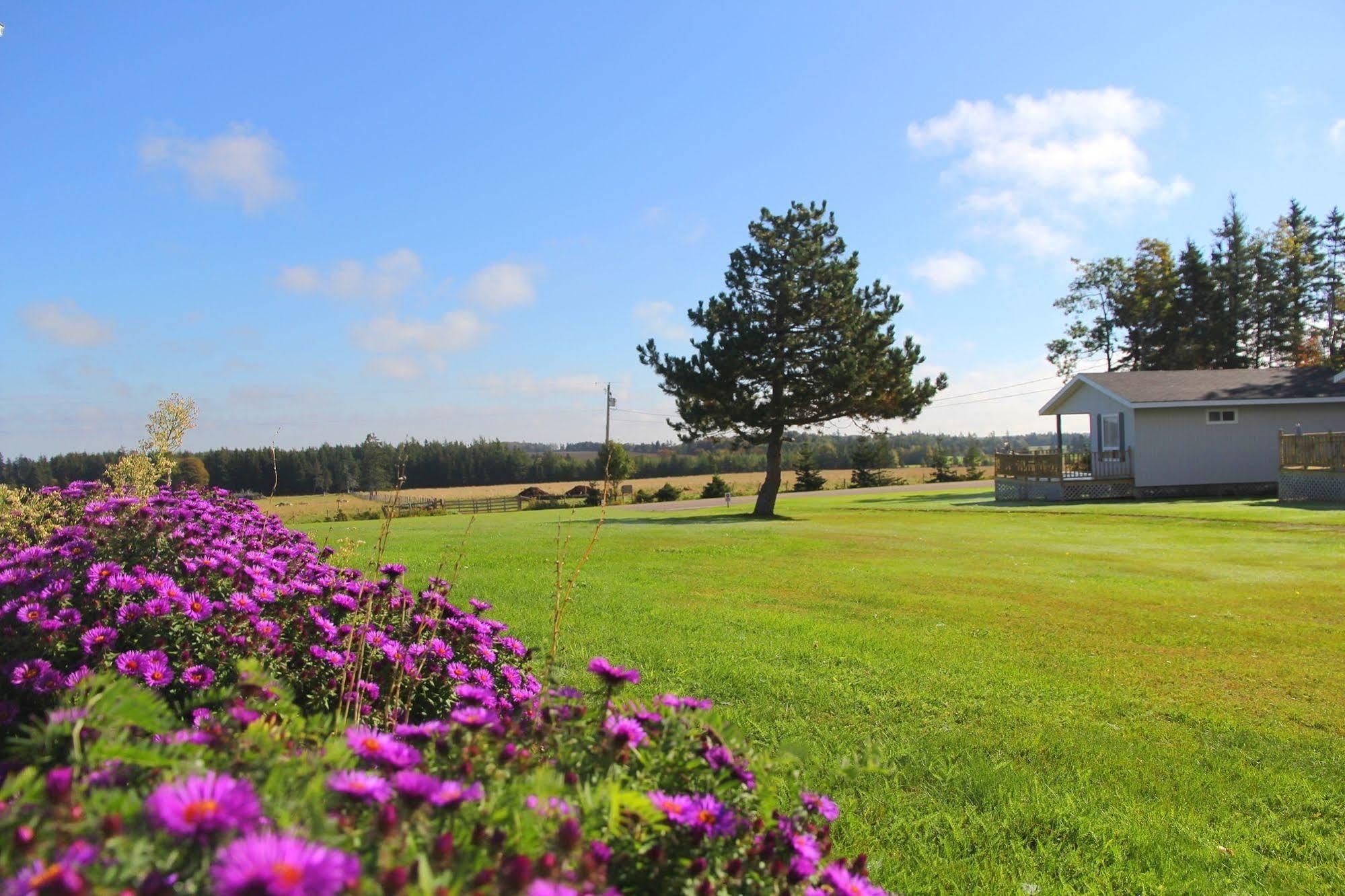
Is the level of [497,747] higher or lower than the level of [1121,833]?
higher

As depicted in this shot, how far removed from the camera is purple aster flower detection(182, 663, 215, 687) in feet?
6.94

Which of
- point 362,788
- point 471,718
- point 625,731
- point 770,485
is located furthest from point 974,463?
point 362,788

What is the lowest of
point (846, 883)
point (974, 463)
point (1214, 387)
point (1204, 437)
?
point (846, 883)

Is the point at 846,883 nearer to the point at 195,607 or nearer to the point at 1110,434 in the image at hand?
the point at 195,607

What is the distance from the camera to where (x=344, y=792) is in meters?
1.03

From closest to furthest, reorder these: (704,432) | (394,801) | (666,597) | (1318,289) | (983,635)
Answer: (394,801) < (983,635) < (666,597) < (704,432) < (1318,289)

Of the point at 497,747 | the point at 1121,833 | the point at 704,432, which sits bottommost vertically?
the point at 1121,833

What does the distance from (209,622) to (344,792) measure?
178 cm

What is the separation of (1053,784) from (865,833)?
3.23ft

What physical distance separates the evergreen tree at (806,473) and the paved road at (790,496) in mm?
860

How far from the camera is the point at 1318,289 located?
4262 centimetres

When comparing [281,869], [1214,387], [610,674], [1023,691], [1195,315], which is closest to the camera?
[281,869]

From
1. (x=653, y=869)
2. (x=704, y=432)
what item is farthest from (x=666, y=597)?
(x=704, y=432)

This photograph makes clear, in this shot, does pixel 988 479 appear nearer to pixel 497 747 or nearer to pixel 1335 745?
pixel 1335 745
